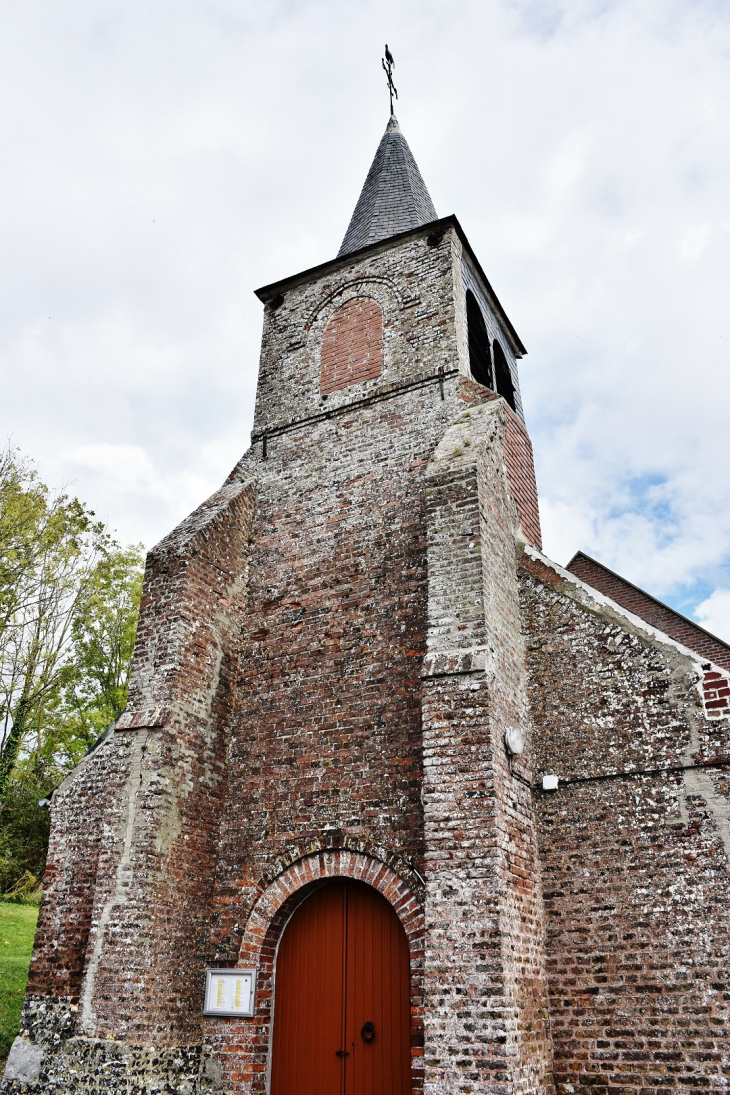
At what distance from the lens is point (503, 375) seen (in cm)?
1230

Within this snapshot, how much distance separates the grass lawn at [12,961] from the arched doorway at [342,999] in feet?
13.8

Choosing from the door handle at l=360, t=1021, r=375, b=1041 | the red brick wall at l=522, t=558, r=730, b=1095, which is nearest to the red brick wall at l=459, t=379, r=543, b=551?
the red brick wall at l=522, t=558, r=730, b=1095

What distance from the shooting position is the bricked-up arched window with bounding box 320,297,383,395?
10.2 meters

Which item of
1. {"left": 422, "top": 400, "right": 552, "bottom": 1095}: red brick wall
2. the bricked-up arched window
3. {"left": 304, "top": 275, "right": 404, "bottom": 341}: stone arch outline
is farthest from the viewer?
{"left": 304, "top": 275, "right": 404, "bottom": 341}: stone arch outline

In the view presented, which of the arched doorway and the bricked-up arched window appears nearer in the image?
the arched doorway

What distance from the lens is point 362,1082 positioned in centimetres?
650

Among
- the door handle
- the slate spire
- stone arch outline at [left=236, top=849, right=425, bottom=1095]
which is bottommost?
the door handle

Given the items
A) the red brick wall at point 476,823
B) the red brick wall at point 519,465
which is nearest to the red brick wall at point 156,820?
the red brick wall at point 476,823

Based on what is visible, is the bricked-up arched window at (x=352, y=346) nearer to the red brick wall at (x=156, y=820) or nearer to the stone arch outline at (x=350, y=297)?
the stone arch outline at (x=350, y=297)

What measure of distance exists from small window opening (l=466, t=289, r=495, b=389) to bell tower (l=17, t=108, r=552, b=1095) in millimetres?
1033

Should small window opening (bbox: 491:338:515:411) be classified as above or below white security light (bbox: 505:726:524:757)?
above

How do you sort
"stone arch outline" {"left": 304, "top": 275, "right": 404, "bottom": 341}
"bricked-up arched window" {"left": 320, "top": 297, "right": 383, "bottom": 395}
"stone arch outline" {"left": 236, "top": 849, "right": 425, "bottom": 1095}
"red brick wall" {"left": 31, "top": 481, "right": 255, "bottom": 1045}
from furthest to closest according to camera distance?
"stone arch outline" {"left": 304, "top": 275, "right": 404, "bottom": 341} → "bricked-up arched window" {"left": 320, "top": 297, "right": 383, "bottom": 395} → "red brick wall" {"left": 31, "top": 481, "right": 255, "bottom": 1045} → "stone arch outline" {"left": 236, "top": 849, "right": 425, "bottom": 1095}

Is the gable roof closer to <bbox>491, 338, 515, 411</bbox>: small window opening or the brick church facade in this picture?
<bbox>491, 338, 515, 411</bbox>: small window opening

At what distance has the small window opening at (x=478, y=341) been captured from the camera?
11133 millimetres
